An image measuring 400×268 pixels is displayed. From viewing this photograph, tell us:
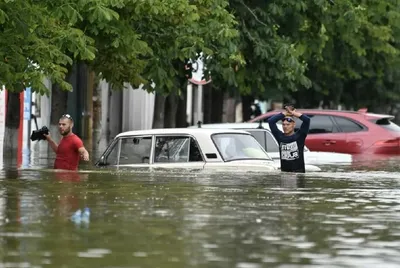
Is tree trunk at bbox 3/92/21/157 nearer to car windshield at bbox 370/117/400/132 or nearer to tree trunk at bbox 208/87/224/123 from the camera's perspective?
car windshield at bbox 370/117/400/132

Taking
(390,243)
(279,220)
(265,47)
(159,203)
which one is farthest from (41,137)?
(265,47)

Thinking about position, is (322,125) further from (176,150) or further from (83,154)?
(83,154)

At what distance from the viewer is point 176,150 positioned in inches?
896

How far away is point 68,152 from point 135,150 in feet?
4.33

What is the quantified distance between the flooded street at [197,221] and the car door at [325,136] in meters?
15.3

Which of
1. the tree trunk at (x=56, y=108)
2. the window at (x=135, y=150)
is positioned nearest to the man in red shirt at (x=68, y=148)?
the window at (x=135, y=150)

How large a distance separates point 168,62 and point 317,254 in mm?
21209

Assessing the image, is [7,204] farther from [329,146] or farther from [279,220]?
[329,146]

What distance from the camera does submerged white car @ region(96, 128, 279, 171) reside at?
22188mm

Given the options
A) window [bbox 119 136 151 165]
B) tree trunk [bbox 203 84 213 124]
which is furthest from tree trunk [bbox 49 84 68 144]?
tree trunk [bbox 203 84 213 124]

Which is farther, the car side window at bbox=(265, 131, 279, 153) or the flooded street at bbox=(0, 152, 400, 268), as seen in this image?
the car side window at bbox=(265, 131, 279, 153)

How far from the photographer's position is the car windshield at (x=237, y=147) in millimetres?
22375

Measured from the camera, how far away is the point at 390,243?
12.9m

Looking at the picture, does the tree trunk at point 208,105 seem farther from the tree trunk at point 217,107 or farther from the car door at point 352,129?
the car door at point 352,129
